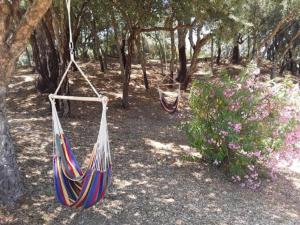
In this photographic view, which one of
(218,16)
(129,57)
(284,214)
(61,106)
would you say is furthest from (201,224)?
(218,16)

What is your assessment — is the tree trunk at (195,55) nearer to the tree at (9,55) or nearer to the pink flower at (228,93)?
the pink flower at (228,93)

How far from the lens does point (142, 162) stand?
439 centimetres

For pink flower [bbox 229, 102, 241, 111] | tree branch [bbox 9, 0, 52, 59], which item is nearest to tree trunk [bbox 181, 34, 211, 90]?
pink flower [bbox 229, 102, 241, 111]

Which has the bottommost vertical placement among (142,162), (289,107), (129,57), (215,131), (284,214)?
(284,214)

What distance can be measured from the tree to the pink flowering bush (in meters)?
2.10

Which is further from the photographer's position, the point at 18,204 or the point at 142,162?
the point at 142,162

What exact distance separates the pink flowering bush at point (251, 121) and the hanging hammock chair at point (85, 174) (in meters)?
1.71

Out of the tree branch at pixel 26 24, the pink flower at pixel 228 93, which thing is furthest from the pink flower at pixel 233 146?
the tree branch at pixel 26 24

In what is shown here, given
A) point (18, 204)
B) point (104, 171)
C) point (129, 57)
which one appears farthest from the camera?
point (129, 57)

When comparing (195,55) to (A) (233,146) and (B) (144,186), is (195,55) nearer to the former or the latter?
(A) (233,146)

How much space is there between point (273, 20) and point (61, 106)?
9276 millimetres

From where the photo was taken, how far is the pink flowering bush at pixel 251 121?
3848 mm

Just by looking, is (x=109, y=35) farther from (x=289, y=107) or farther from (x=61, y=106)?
(x=289, y=107)

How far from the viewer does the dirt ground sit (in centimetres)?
309
